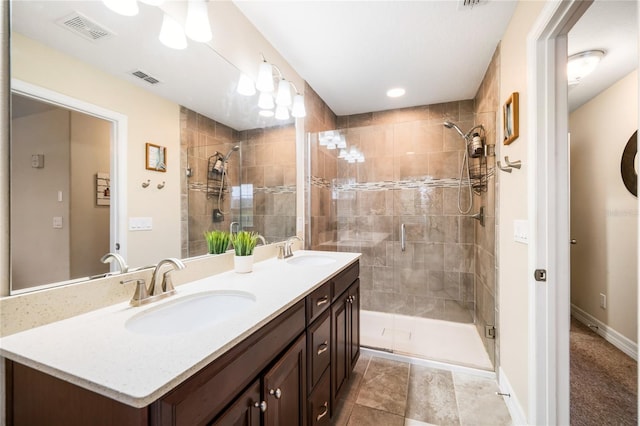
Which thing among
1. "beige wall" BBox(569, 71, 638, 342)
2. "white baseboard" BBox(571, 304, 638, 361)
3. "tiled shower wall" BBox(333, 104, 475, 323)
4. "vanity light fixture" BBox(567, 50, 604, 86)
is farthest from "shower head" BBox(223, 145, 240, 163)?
"white baseboard" BBox(571, 304, 638, 361)

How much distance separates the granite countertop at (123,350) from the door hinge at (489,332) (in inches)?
69.6

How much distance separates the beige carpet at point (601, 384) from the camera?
150 centimetres

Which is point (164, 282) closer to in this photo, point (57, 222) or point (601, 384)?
point (57, 222)

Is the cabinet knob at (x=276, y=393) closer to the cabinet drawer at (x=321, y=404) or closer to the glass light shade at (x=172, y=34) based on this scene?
the cabinet drawer at (x=321, y=404)

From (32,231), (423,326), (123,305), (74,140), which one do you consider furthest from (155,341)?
(423,326)

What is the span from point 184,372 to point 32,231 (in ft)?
2.24

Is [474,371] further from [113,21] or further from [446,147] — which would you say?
[113,21]

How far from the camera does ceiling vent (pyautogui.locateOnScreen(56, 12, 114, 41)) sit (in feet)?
2.85

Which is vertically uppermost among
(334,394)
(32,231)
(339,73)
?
(339,73)

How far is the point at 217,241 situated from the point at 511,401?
6.41 feet

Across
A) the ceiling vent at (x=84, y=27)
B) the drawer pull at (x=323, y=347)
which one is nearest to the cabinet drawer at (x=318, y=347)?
the drawer pull at (x=323, y=347)

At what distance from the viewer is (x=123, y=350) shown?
65 cm

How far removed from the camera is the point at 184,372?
56 centimetres

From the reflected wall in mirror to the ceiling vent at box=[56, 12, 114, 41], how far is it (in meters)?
0.27
